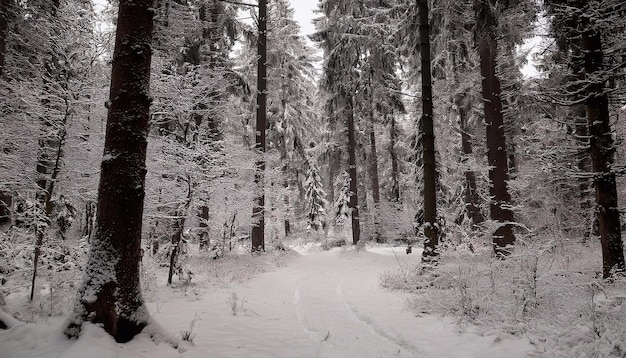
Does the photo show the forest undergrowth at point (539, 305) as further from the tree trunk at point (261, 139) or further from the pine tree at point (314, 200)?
the pine tree at point (314, 200)

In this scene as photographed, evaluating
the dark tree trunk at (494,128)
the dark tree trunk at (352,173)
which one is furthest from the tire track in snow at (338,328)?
the dark tree trunk at (352,173)

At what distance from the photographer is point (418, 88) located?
21297 millimetres

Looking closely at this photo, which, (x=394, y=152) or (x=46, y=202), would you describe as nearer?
(x=46, y=202)

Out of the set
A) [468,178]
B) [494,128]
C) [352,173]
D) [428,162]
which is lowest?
Result: [428,162]

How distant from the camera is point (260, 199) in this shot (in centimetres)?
1644

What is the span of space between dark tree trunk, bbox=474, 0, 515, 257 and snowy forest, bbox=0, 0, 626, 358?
6 cm

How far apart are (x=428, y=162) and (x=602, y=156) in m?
3.84

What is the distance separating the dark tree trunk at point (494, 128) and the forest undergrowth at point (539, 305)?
3994mm

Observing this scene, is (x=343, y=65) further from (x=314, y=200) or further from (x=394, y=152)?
(x=314, y=200)

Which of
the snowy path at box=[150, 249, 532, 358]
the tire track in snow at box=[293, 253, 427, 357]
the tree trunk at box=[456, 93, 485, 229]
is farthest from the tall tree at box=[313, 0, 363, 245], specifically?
the tire track in snow at box=[293, 253, 427, 357]

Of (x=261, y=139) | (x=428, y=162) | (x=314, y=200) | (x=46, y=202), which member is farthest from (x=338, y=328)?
(x=314, y=200)

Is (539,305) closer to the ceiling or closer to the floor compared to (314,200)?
closer to the floor

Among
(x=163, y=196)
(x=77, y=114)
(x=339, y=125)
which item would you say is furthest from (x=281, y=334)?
(x=339, y=125)

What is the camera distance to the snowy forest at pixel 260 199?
448 cm
